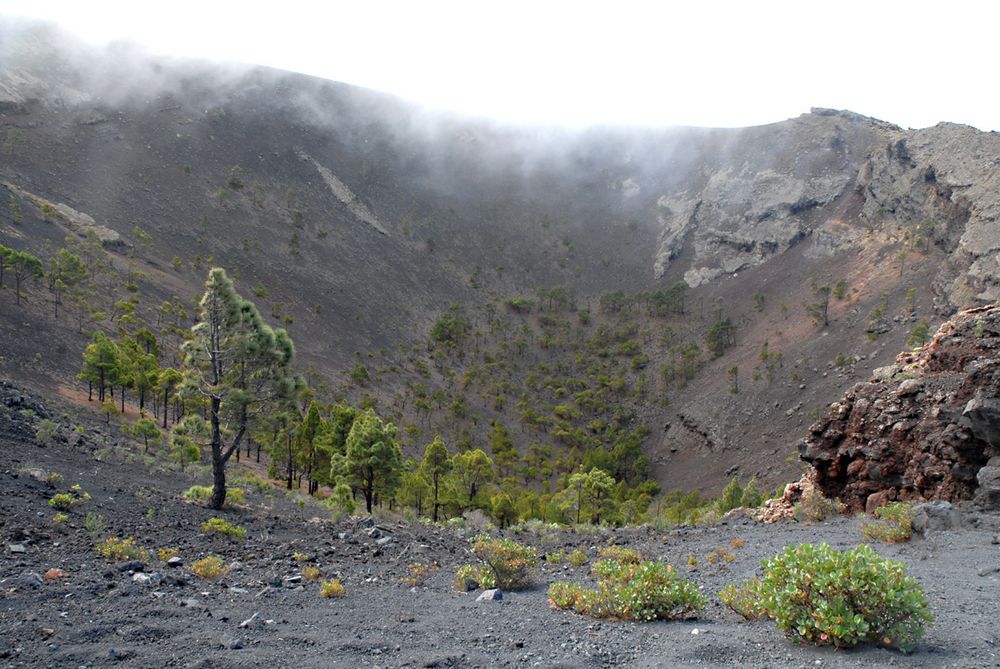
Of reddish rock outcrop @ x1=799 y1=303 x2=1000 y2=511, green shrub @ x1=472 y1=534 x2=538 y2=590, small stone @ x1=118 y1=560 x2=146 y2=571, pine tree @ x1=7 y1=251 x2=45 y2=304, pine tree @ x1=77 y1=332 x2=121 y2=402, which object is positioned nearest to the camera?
small stone @ x1=118 y1=560 x2=146 y2=571

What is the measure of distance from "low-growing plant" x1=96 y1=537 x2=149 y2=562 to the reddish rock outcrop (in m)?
15.6

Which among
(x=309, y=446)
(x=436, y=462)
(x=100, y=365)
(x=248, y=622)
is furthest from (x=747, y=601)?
(x=100, y=365)

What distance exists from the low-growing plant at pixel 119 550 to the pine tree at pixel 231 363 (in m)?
5.55

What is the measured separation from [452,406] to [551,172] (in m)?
65.6

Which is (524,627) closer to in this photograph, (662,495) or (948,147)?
(662,495)

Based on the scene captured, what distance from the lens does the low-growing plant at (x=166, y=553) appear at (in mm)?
10188

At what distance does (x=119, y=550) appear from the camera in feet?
31.2

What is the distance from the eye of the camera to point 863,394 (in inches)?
727

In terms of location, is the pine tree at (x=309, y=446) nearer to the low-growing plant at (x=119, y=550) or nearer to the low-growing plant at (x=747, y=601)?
the low-growing plant at (x=119, y=550)

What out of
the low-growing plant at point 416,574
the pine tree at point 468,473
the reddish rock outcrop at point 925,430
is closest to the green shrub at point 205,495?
the low-growing plant at point 416,574

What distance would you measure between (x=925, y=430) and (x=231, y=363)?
17139 mm

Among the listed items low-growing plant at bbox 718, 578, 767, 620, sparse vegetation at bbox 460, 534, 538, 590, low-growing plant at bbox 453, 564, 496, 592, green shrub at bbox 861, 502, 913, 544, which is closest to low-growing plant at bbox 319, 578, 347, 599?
low-growing plant at bbox 453, 564, 496, 592

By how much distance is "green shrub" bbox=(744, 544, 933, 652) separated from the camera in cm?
548

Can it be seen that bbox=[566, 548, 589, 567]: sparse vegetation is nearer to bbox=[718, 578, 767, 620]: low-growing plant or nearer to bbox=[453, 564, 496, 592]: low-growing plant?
bbox=[453, 564, 496, 592]: low-growing plant
